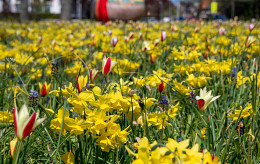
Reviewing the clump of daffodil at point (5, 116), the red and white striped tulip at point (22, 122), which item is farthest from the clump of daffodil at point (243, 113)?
the clump of daffodil at point (5, 116)

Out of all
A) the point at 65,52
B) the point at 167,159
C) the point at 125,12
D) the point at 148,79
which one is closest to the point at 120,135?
the point at 167,159

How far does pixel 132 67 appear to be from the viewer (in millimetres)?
2221

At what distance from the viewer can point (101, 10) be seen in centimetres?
1051

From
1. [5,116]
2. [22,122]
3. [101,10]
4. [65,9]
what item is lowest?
[5,116]

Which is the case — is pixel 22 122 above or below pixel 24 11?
below

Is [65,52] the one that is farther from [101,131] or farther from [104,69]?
[101,131]

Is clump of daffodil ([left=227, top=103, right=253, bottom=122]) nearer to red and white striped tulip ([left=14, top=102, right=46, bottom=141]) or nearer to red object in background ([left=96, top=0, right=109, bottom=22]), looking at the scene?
red and white striped tulip ([left=14, top=102, right=46, bottom=141])

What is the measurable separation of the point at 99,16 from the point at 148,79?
31.4 ft

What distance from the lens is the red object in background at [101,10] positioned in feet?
34.3

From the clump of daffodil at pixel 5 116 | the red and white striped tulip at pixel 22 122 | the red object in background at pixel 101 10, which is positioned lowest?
the clump of daffodil at pixel 5 116

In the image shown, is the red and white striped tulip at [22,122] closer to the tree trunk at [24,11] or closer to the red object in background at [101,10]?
the red object in background at [101,10]

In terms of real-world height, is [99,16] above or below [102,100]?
above

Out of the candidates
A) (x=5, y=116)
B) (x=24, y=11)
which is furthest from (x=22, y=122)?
(x=24, y=11)

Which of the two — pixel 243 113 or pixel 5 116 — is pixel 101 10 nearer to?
pixel 5 116
